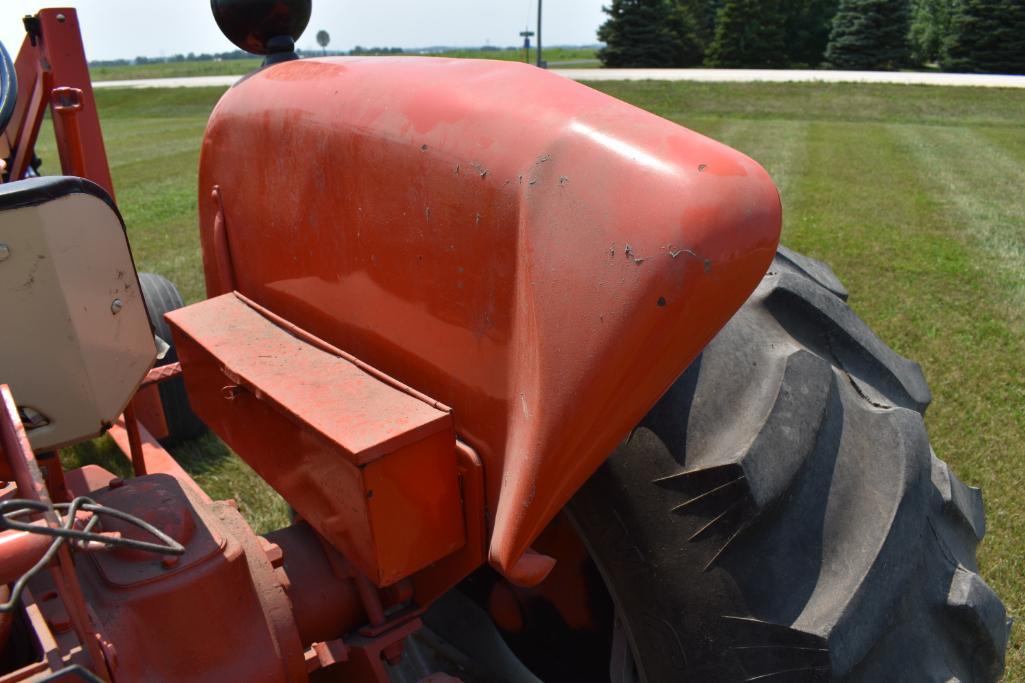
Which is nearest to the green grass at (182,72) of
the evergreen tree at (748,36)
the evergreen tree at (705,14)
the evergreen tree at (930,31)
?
the evergreen tree at (748,36)

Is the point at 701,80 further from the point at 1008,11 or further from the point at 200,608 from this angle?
the point at 200,608

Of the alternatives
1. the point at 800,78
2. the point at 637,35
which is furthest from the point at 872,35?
the point at 800,78

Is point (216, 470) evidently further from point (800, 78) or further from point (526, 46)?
point (800, 78)

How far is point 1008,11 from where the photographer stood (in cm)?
2662

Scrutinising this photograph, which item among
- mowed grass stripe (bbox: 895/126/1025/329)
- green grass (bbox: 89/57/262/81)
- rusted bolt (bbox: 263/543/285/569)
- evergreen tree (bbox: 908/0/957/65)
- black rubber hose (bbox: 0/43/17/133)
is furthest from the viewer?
green grass (bbox: 89/57/262/81)

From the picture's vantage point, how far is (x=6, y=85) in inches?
80.3

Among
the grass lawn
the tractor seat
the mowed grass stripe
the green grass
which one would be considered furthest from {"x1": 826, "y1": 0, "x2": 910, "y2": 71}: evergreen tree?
the tractor seat

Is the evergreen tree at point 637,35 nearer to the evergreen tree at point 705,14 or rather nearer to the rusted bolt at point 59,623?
the evergreen tree at point 705,14

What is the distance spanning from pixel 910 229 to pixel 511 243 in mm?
6683

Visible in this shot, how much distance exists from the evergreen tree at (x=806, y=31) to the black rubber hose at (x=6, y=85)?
36468 mm

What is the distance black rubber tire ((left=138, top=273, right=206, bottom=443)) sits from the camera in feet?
10.6

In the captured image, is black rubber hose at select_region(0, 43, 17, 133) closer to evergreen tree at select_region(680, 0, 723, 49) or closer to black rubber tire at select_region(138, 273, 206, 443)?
black rubber tire at select_region(138, 273, 206, 443)

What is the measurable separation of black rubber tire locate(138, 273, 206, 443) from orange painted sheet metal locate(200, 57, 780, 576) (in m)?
1.84

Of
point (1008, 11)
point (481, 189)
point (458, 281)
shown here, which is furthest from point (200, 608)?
point (1008, 11)
